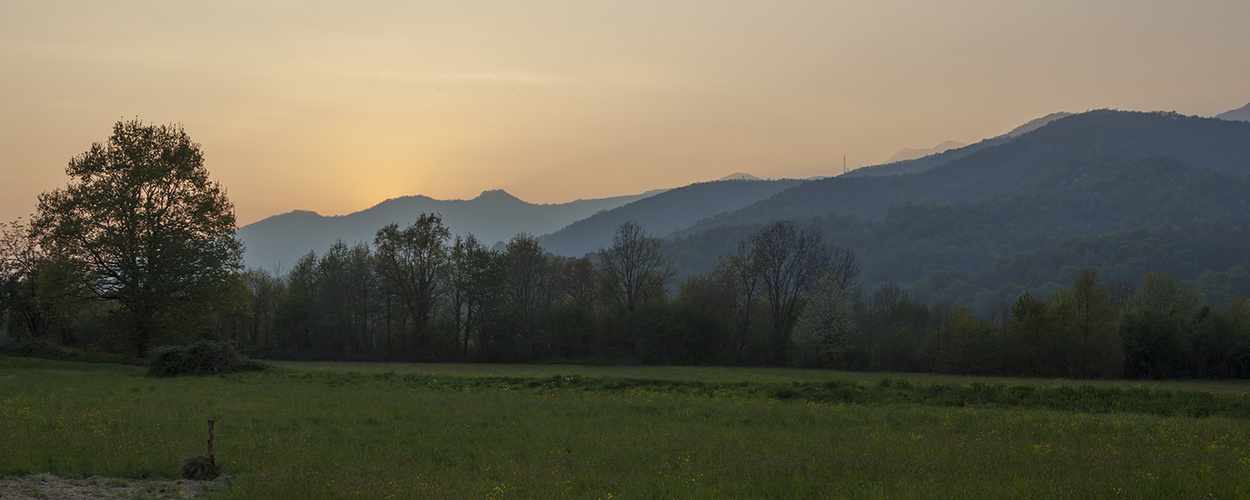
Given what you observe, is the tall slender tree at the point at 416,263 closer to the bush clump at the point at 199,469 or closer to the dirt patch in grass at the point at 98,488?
the bush clump at the point at 199,469

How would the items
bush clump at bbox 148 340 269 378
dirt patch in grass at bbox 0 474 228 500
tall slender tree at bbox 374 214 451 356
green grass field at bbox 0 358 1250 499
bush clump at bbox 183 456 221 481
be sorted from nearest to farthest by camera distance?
dirt patch in grass at bbox 0 474 228 500 → green grass field at bbox 0 358 1250 499 → bush clump at bbox 183 456 221 481 → bush clump at bbox 148 340 269 378 → tall slender tree at bbox 374 214 451 356

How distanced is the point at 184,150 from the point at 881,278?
178 meters

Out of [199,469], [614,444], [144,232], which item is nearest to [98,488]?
[199,469]

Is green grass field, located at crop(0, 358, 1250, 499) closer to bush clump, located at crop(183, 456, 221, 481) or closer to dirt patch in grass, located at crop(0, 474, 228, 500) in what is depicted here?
bush clump, located at crop(183, 456, 221, 481)

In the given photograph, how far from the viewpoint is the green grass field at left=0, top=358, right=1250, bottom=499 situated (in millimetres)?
12492

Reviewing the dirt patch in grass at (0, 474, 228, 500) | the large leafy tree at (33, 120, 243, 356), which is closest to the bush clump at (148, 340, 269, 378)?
the large leafy tree at (33, 120, 243, 356)

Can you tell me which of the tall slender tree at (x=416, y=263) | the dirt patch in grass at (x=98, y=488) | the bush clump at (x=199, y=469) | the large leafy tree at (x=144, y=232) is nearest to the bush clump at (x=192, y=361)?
the large leafy tree at (x=144, y=232)

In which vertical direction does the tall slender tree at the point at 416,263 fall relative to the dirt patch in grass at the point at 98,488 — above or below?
above

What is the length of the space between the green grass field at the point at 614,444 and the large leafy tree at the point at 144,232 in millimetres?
16039

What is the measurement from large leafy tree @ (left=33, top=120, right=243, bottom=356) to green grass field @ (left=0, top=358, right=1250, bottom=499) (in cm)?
1604

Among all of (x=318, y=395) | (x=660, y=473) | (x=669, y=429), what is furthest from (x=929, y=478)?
(x=318, y=395)

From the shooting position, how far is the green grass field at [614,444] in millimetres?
12492

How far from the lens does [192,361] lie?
38.0 meters

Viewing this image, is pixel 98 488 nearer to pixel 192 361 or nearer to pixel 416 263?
pixel 192 361
